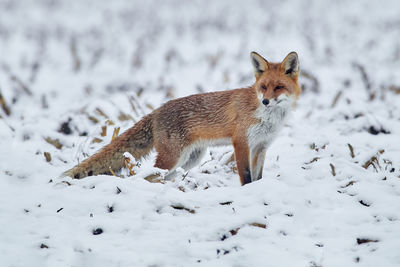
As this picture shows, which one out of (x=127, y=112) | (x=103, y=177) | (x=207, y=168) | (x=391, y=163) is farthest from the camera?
(x=127, y=112)

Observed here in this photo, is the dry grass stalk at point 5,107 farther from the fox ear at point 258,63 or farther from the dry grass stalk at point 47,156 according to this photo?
the fox ear at point 258,63

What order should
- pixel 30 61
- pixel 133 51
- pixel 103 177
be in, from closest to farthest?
pixel 103 177, pixel 30 61, pixel 133 51

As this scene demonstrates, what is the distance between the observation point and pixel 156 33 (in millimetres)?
15297

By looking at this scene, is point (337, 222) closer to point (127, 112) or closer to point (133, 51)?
point (127, 112)

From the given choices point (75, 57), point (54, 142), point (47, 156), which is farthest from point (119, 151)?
point (75, 57)

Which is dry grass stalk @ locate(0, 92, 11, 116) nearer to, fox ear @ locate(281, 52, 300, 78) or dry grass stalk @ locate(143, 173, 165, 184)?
dry grass stalk @ locate(143, 173, 165, 184)

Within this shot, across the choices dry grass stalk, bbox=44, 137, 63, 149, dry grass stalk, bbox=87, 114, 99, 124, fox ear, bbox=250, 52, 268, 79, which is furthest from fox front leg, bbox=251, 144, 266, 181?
dry grass stalk, bbox=87, 114, 99, 124

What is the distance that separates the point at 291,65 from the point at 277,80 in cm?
27

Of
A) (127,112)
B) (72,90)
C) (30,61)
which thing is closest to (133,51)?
(30,61)

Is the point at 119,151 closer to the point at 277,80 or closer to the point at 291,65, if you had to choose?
the point at 277,80

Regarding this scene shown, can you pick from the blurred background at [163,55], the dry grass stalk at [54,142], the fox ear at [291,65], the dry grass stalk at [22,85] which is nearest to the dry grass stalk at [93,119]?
the blurred background at [163,55]

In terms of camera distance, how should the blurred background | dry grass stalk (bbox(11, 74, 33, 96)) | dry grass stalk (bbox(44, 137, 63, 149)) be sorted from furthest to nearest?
dry grass stalk (bbox(11, 74, 33, 96)), the blurred background, dry grass stalk (bbox(44, 137, 63, 149))

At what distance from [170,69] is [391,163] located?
8556mm

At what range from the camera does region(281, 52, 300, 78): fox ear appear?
4.24 m
